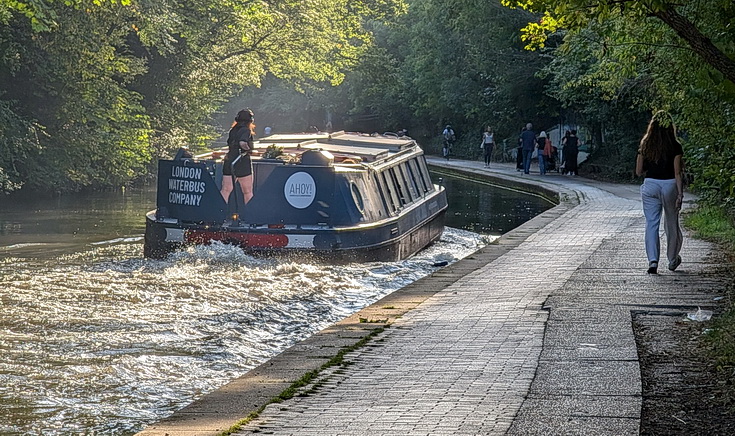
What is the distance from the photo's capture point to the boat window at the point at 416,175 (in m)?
21.4

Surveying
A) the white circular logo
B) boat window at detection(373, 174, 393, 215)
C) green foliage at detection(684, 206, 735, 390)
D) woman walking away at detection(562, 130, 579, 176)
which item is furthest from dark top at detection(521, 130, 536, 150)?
the white circular logo

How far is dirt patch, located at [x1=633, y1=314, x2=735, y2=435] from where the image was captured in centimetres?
615

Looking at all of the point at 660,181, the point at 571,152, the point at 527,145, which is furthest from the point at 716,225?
the point at 527,145

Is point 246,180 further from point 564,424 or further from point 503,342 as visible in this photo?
point 564,424

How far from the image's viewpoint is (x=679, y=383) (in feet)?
23.4

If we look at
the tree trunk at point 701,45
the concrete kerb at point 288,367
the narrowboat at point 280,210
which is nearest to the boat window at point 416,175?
the narrowboat at point 280,210

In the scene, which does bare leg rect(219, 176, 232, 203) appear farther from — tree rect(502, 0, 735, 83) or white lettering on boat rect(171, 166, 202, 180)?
tree rect(502, 0, 735, 83)

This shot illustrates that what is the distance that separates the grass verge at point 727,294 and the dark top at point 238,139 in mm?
6734

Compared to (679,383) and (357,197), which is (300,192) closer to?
(357,197)

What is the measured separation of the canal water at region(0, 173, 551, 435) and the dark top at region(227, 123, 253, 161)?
141cm

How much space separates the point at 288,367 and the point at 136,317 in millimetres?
4313

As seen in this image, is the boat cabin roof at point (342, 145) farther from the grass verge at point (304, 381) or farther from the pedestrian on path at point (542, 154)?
the pedestrian on path at point (542, 154)

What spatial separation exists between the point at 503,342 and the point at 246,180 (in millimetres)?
8275

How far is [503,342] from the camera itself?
869cm
